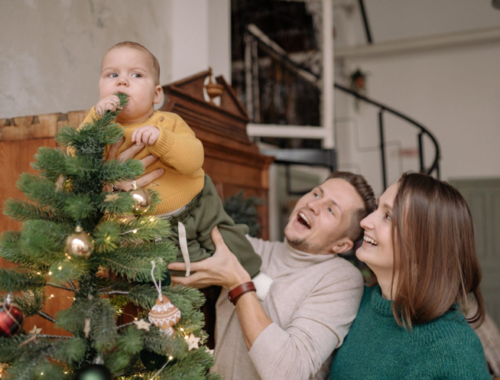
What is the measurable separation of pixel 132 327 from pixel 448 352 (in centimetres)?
93

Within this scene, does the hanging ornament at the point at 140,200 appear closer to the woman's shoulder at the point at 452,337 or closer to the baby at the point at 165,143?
the baby at the point at 165,143

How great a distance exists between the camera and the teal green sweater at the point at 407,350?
125 centimetres

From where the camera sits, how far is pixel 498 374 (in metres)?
1.66

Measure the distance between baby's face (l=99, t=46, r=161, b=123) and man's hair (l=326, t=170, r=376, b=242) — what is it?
104 cm

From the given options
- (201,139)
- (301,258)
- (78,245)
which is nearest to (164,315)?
(78,245)

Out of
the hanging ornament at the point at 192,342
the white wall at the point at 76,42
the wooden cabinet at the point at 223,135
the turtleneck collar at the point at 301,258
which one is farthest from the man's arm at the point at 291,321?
the white wall at the point at 76,42

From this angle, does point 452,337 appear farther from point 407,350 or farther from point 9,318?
point 9,318

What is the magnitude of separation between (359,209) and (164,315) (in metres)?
1.18

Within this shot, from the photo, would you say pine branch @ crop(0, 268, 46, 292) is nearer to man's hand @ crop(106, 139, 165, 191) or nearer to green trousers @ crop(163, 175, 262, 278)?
man's hand @ crop(106, 139, 165, 191)

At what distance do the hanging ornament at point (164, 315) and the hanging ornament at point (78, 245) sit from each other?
0.15m

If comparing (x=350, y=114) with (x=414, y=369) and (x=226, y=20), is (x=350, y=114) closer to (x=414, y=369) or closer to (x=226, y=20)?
(x=226, y=20)

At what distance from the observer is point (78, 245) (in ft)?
2.67

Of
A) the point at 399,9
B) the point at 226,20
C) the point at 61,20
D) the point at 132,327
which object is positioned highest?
the point at 399,9

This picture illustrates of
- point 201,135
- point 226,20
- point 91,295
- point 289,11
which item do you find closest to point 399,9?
point 289,11
